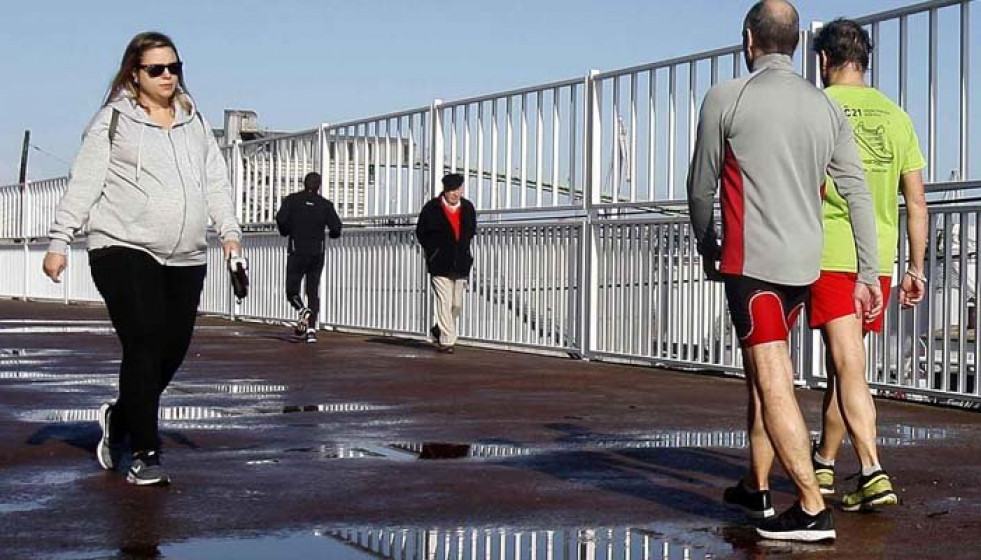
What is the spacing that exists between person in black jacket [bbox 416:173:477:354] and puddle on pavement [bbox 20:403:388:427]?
19.3 feet

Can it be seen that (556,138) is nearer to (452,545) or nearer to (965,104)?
(965,104)

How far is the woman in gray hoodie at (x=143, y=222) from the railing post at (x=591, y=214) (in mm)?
8283

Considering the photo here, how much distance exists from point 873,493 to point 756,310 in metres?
1.12

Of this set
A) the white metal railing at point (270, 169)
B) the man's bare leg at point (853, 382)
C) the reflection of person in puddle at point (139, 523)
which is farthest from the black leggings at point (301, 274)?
the man's bare leg at point (853, 382)

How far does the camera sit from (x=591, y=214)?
1583 cm

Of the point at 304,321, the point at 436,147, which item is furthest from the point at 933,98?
the point at 304,321

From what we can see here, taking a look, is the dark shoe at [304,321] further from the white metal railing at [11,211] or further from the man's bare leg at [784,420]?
the white metal railing at [11,211]

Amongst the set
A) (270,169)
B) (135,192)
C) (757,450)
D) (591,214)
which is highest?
(270,169)

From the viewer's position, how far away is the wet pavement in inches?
237

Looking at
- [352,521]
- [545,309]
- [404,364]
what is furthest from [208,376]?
[352,521]

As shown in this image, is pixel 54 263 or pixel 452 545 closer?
pixel 452 545

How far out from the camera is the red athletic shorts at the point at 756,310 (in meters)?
6.01

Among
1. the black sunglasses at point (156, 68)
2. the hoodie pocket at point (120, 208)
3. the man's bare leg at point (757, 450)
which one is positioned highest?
the black sunglasses at point (156, 68)

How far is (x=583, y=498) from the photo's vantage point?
704cm
